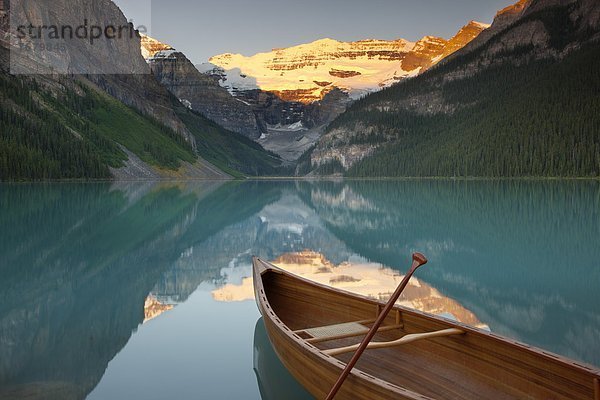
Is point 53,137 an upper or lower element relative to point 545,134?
lower

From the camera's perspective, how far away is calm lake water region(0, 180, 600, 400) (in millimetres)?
11172

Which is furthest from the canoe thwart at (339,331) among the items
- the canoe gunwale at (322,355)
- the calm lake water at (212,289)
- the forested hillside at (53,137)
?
the forested hillside at (53,137)

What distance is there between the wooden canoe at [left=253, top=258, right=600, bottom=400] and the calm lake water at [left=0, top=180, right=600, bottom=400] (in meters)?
1.53

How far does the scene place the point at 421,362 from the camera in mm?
9844

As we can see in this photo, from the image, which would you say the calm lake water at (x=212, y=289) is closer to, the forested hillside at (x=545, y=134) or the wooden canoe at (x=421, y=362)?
the wooden canoe at (x=421, y=362)

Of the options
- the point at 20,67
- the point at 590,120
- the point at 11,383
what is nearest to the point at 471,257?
the point at 11,383

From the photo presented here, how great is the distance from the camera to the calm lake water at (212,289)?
11.2m

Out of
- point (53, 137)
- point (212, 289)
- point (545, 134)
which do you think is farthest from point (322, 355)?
point (545, 134)

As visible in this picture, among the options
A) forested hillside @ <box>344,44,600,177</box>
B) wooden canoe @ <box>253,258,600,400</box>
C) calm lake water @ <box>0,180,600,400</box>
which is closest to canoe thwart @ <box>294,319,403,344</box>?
wooden canoe @ <box>253,258,600,400</box>

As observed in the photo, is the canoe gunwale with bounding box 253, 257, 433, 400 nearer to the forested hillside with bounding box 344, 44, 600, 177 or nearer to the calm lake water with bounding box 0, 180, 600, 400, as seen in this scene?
the calm lake water with bounding box 0, 180, 600, 400

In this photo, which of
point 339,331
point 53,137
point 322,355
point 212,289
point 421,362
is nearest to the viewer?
point 322,355

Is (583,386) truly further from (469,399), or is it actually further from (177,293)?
(177,293)

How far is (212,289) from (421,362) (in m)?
11.1

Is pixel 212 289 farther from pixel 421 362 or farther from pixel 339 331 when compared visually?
pixel 421 362
